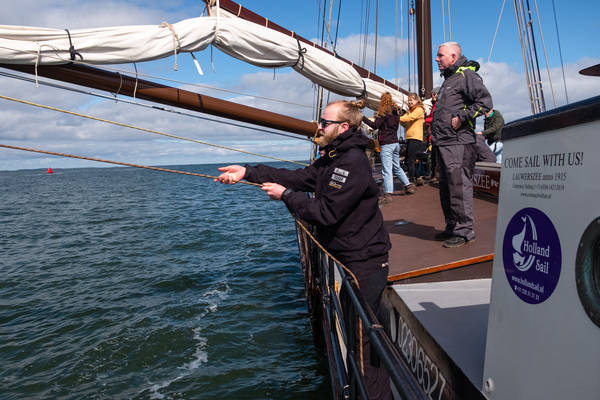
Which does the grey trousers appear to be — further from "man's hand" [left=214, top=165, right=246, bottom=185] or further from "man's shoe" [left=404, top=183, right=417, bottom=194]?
"man's shoe" [left=404, top=183, right=417, bottom=194]

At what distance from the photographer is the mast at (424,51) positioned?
40.2 feet

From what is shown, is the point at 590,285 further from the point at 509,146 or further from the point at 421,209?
the point at 421,209

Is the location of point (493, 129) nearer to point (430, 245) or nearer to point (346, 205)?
point (430, 245)

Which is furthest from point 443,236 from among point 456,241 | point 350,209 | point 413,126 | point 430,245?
point 413,126

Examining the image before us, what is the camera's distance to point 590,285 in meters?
1.25

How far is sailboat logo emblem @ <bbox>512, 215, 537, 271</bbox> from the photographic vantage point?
1.51m

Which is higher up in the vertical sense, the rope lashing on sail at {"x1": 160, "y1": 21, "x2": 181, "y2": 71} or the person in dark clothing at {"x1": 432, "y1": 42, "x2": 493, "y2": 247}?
the rope lashing on sail at {"x1": 160, "y1": 21, "x2": 181, "y2": 71}

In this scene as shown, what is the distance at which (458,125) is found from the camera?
425cm

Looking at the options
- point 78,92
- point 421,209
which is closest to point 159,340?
point 78,92

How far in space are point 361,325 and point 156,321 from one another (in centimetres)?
Answer: 629

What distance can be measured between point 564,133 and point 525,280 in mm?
517

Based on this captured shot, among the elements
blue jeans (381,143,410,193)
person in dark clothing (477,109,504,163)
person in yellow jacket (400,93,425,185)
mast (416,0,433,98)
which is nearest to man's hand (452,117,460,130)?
blue jeans (381,143,410,193)

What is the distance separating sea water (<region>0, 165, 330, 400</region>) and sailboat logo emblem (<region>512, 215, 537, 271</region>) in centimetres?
436

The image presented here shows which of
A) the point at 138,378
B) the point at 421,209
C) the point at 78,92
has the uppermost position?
the point at 78,92
